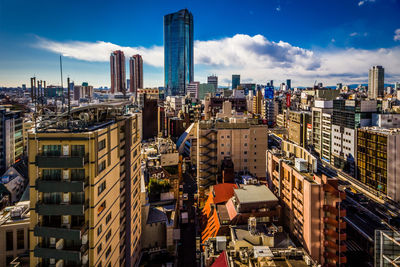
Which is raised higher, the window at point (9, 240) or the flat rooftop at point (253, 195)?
the flat rooftop at point (253, 195)

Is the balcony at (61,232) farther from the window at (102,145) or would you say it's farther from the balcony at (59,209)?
the window at (102,145)

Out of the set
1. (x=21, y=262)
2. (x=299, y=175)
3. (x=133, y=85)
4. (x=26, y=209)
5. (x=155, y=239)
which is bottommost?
(x=155, y=239)

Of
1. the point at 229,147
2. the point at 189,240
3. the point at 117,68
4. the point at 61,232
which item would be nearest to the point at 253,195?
the point at 189,240

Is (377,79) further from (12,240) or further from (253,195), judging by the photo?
(12,240)

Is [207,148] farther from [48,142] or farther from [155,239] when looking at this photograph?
[48,142]

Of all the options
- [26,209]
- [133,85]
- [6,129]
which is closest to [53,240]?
[26,209]

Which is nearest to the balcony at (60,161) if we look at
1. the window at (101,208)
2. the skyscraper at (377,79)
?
the window at (101,208)

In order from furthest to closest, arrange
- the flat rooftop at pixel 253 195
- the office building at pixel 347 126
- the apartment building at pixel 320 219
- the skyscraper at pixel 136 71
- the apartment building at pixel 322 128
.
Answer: the skyscraper at pixel 136 71
the apartment building at pixel 322 128
the office building at pixel 347 126
the flat rooftop at pixel 253 195
the apartment building at pixel 320 219
